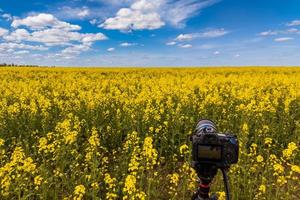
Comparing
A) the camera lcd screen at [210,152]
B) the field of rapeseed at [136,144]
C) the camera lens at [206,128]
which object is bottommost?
the field of rapeseed at [136,144]

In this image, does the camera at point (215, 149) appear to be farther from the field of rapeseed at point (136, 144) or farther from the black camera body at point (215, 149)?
the field of rapeseed at point (136, 144)

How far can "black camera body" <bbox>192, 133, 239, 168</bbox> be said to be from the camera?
1.76 meters

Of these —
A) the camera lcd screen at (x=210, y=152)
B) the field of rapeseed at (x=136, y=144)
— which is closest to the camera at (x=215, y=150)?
the camera lcd screen at (x=210, y=152)

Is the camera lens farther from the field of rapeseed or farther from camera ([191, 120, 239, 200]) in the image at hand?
the field of rapeseed

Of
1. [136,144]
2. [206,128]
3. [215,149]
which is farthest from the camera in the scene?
[136,144]

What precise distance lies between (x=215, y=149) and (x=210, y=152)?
32mm

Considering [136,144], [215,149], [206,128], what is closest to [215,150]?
[215,149]

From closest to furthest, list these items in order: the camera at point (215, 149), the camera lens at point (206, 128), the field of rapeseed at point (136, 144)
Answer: the camera at point (215, 149)
the camera lens at point (206, 128)
the field of rapeseed at point (136, 144)

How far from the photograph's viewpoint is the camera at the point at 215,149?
1758 millimetres

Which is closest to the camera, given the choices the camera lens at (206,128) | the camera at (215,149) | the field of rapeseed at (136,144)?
the camera at (215,149)

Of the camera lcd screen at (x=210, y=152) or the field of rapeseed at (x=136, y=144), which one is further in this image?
the field of rapeseed at (x=136, y=144)

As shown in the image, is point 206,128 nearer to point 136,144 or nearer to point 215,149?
point 215,149

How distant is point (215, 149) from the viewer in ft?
5.77

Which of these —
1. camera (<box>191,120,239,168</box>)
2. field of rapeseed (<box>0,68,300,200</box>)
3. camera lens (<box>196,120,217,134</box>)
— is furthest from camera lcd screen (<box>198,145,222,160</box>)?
field of rapeseed (<box>0,68,300,200</box>)
